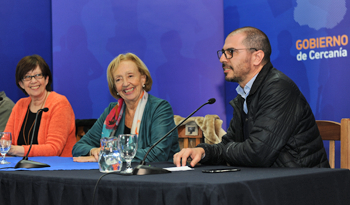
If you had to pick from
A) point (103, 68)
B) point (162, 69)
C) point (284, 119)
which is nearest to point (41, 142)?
point (103, 68)

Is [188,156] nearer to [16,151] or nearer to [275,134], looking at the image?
[275,134]

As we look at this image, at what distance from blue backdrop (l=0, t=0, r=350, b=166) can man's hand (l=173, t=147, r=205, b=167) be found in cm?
216

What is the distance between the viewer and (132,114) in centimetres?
271

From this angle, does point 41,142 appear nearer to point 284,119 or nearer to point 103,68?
point 103,68

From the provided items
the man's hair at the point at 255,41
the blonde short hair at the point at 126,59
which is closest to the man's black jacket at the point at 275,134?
the man's hair at the point at 255,41

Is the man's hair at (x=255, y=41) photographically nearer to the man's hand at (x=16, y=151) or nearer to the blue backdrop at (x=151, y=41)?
the man's hand at (x=16, y=151)

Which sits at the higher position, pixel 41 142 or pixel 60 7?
pixel 60 7

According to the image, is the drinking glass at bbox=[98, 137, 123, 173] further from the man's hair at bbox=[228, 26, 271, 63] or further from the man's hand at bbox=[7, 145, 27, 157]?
the man's hand at bbox=[7, 145, 27, 157]

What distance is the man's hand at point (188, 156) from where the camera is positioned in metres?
1.69

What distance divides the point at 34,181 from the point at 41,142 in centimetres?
150

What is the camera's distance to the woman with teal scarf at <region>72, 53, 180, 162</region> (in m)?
2.46

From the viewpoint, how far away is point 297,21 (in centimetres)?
362

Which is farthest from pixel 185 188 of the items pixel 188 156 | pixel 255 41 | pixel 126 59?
pixel 126 59

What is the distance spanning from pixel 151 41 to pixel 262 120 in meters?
2.51
